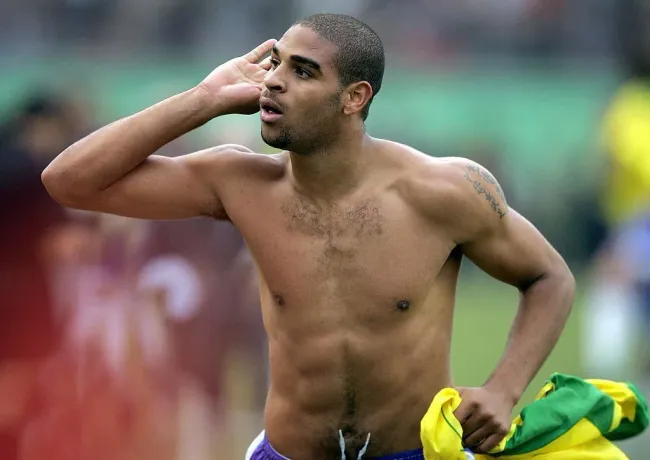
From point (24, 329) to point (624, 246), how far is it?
172 inches

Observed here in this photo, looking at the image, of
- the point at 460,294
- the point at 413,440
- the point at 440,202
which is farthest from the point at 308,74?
the point at 460,294

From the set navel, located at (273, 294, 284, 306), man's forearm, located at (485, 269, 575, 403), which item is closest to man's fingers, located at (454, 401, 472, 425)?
man's forearm, located at (485, 269, 575, 403)

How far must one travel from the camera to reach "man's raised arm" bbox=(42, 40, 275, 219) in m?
4.21

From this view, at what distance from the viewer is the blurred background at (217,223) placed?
23.0ft

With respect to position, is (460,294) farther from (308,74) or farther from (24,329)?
(308,74)

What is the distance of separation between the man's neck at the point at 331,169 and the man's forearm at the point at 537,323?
25.7 inches

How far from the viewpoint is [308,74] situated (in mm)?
Answer: 4176

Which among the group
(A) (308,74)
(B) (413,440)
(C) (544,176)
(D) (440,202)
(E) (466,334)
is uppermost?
(A) (308,74)

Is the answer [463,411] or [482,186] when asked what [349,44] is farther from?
[463,411]

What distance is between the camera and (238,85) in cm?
430


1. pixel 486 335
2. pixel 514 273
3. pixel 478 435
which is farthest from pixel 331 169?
pixel 486 335

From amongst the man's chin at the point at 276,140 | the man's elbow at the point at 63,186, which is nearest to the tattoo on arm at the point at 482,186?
the man's chin at the point at 276,140

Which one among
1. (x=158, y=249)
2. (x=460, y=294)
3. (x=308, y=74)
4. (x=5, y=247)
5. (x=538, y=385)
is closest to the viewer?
(x=308, y=74)

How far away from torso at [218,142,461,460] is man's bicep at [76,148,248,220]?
0.32ft
